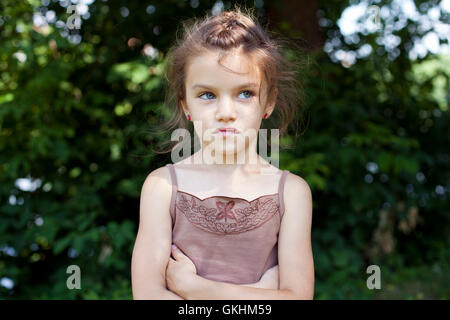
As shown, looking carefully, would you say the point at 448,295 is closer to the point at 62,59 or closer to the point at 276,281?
the point at 276,281

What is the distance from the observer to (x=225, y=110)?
1.58m

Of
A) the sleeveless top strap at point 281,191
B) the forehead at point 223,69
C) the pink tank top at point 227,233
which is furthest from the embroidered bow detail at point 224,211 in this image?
the forehead at point 223,69

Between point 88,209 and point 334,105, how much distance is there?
191 cm

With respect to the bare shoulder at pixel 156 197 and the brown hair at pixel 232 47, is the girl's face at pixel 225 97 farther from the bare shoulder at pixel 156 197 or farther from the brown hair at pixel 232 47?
the bare shoulder at pixel 156 197

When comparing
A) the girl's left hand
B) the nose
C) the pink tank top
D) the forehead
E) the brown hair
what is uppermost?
the brown hair

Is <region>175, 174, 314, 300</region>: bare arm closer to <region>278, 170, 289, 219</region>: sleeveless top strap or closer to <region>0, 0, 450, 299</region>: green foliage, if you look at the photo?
<region>278, 170, 289, 219</region>: sleeveless top strap

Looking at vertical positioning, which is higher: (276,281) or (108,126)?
(108,126)

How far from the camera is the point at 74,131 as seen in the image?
11.8ft

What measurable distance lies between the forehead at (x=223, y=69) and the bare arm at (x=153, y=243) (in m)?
0.37

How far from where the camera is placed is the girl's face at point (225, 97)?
1.60m

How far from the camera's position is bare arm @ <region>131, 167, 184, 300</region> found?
1.58 meters

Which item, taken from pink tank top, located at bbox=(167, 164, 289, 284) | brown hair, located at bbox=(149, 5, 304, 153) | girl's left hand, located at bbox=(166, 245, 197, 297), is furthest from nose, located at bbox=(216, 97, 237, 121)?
girl's left hand, located at bbox=(166, 245, 197, 297)
